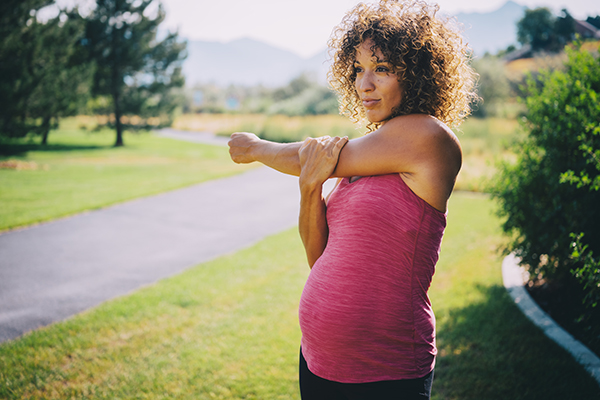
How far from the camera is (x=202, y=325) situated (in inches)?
166

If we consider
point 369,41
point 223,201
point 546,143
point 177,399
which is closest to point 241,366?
point 177,399

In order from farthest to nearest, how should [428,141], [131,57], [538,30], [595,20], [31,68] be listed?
1. [538,30]
2. [131,57]
3. [31,68]
4. [595,20]
5. [428,141]

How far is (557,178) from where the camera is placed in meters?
3.89

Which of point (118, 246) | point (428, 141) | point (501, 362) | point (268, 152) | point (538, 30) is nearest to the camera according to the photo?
point (428, 141)

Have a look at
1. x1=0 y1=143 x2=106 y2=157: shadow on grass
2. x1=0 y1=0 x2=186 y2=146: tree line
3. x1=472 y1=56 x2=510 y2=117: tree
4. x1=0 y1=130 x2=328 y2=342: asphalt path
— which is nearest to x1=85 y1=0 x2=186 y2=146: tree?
x1=0 y1=0 x2=186 y2=146: tree line

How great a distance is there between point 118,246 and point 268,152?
18.9ft

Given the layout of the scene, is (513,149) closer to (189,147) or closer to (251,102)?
(189,147)

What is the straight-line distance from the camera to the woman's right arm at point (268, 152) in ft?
5.30

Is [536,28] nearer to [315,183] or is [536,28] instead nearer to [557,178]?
[557,178]

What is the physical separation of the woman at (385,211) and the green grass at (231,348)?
1.98 m

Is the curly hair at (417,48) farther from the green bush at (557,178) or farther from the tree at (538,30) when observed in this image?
the tree at (538,30)

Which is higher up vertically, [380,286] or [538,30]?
[538,30]

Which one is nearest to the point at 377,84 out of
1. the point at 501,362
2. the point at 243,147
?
the point at 243,147

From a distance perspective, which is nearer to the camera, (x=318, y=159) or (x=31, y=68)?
(x=318, y=159)
